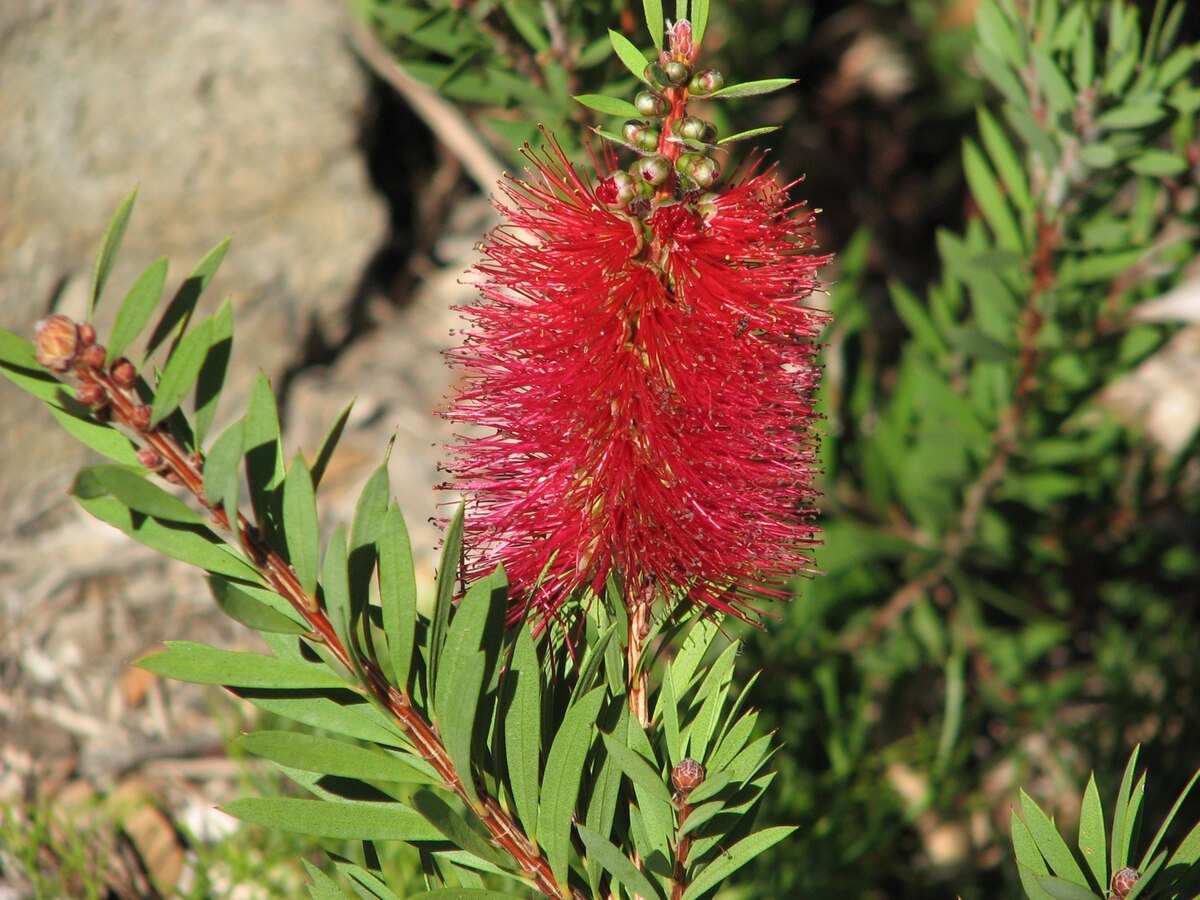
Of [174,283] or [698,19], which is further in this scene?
[174,283]

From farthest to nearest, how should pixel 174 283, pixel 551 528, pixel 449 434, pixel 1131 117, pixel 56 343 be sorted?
1. pixel 449 434
2. pixel 174 283
3. pixel 1131 117
4. pixel 551 528
5. pixel 56 343

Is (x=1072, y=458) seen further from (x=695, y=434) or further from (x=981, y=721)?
(x=695, y=434)

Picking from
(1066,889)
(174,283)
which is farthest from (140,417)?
(174,283)

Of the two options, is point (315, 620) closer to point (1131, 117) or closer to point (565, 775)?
point (565, 775)

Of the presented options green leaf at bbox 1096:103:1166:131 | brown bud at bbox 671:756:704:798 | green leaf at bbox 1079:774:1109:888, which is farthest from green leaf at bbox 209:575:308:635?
green leaf at bbox 1096:103:1166:131

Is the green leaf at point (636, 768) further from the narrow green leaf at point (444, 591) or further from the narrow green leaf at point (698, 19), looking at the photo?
the narrow green leaf at point (698, 19)
